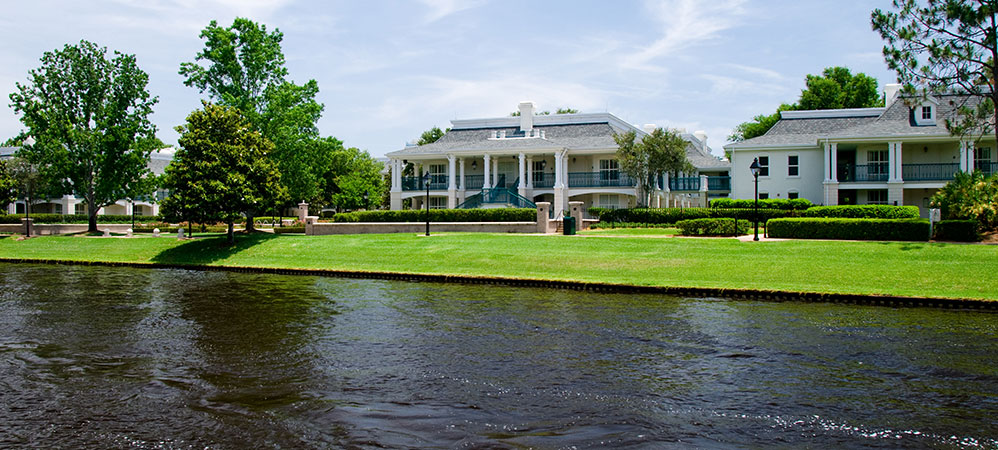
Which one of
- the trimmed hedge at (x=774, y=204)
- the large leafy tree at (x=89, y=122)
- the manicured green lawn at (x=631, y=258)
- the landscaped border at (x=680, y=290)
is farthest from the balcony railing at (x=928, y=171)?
the large leafy tree at (x=89, y=122)

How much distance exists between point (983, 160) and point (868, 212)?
434 inches

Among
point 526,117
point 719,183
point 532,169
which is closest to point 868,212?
point 719,183

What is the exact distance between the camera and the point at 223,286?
21.8m

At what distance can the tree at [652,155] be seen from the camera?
1576 inches

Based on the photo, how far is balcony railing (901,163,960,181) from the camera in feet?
130

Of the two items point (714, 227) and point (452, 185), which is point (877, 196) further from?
point (452, 185)

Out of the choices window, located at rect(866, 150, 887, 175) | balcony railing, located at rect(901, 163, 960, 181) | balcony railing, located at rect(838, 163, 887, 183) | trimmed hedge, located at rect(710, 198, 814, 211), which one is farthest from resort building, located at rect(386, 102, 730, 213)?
balcony railing, located at rect(901, 163, 960, 181)

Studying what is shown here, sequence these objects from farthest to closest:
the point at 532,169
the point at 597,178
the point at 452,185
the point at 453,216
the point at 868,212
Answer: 1. the point at 532,169
2. the point at 452,185
3. the point at 597,178
4. the point at 453,216
5. the point at 868,212

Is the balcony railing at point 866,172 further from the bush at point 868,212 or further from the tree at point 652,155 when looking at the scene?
the tree at point 652,155

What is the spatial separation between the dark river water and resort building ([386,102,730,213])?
28.2 meters

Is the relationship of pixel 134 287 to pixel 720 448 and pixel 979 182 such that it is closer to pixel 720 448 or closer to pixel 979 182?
pixel 720 448

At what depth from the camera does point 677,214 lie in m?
36.6

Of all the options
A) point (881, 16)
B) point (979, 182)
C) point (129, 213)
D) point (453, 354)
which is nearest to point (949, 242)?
point (979, 182)

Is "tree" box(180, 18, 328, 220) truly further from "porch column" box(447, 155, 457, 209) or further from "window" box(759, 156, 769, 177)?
"window" box(759, 156, 769, 177)
